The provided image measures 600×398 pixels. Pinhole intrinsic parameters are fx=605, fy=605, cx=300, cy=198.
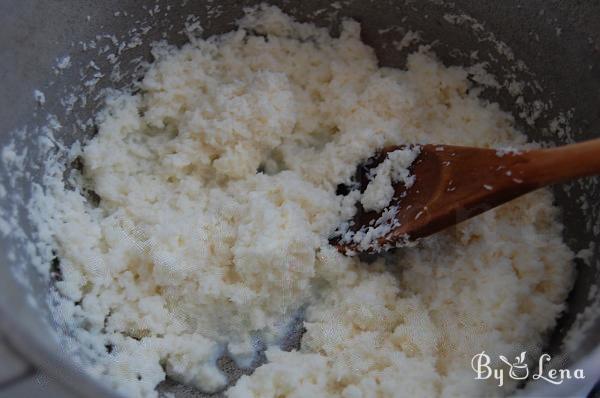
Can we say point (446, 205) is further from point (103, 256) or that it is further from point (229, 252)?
point (103, 256)

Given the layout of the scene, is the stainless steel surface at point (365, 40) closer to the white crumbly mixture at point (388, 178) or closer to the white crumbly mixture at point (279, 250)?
the white crumbly mixture at point (279, 250)

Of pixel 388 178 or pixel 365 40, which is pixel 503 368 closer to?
pixel 388 178

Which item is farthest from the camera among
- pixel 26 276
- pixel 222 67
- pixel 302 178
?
pixel 222 67

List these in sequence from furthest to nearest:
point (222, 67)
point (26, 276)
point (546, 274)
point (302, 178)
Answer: point (222, 67), point (302, 178), point (546, 274), point (26, 276)

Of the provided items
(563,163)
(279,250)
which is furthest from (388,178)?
(563,163)

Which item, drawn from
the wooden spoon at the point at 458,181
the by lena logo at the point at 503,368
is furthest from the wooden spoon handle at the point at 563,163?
the by lena logo at the point at 503,368

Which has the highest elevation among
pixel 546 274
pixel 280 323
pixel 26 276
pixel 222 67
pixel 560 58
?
pixel 560 58

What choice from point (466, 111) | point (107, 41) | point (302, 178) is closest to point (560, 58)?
point (466, 111)
